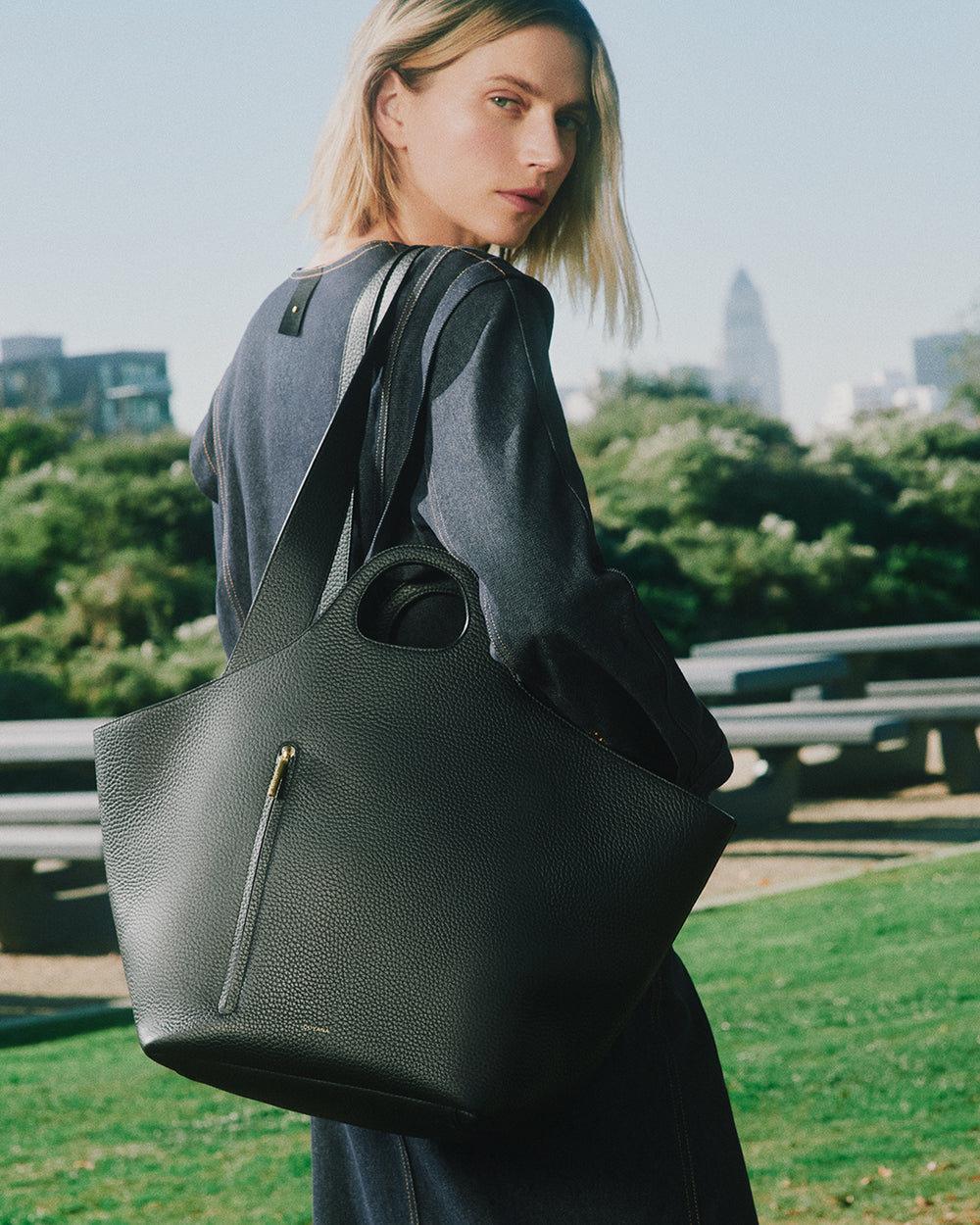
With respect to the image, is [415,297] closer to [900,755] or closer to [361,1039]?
[361,1039]

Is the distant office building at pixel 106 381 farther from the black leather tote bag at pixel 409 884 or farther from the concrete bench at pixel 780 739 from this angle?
the black leather tote bag at pixel 409 884

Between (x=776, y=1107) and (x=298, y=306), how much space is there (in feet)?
9.94

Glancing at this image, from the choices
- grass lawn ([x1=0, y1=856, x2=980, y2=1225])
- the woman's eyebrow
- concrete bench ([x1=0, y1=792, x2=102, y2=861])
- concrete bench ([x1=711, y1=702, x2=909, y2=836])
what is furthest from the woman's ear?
concrete bench ([x1=711, y1=702, x2=909, y2=836])

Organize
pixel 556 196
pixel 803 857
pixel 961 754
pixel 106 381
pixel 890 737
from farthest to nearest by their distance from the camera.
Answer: pixel 106 381, pixel 961 754, pixel 890 737, pixel 803 857, pixel 556 196

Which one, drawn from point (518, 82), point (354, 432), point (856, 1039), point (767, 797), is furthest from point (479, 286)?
point (767, 797)

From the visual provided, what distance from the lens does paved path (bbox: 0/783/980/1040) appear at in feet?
19.9

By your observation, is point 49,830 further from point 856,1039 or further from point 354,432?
point 354,432

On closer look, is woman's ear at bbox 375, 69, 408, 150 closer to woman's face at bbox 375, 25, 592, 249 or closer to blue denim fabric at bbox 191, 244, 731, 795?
woman's face at bbox 375, 25, 592, 249

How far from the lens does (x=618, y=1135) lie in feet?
3.89

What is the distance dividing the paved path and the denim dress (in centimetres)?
475

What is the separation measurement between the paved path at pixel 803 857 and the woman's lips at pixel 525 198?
4849 millimetres

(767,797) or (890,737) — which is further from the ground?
(890,737)

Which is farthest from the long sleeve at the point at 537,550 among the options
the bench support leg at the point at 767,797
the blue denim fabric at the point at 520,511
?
the bench support leg at the point at 767,797

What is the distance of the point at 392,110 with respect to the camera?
1.41m
